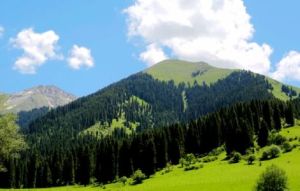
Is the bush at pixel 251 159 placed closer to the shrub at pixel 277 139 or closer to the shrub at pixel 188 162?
the shrub at pixel 188 162

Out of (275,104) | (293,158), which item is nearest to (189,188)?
(293,158)

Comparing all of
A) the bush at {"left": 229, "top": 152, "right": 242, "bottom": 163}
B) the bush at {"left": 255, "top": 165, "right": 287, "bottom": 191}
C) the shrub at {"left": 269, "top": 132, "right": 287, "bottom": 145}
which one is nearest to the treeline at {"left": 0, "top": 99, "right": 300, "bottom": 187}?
the shrub at {"left": 269, "top": 132, "right": 287, "bottom": 145}

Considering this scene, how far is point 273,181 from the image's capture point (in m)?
91.2

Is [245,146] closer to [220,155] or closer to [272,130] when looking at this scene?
[220,155]

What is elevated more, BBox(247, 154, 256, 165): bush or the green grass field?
BBox(247, 154, 256, 165): bush

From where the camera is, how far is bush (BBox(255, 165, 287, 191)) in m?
91.0

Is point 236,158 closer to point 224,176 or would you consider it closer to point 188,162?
point 188,162

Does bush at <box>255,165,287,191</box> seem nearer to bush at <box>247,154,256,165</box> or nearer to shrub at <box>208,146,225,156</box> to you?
bush at <box>247,154,256,165</box>

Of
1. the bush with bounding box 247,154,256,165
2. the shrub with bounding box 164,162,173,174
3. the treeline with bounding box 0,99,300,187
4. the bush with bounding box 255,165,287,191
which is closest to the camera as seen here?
the bush with bounding box 255,165,287,191

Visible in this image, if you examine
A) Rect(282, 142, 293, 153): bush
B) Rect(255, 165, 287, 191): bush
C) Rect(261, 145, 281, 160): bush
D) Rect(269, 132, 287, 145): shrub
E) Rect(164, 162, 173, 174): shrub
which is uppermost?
Rect(269, 132, 287, 145): shrub

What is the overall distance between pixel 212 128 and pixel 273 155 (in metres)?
43.6

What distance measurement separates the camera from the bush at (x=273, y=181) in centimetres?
9100

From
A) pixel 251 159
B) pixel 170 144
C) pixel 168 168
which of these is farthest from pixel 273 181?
pixel 170 144

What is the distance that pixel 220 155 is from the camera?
161 metres
